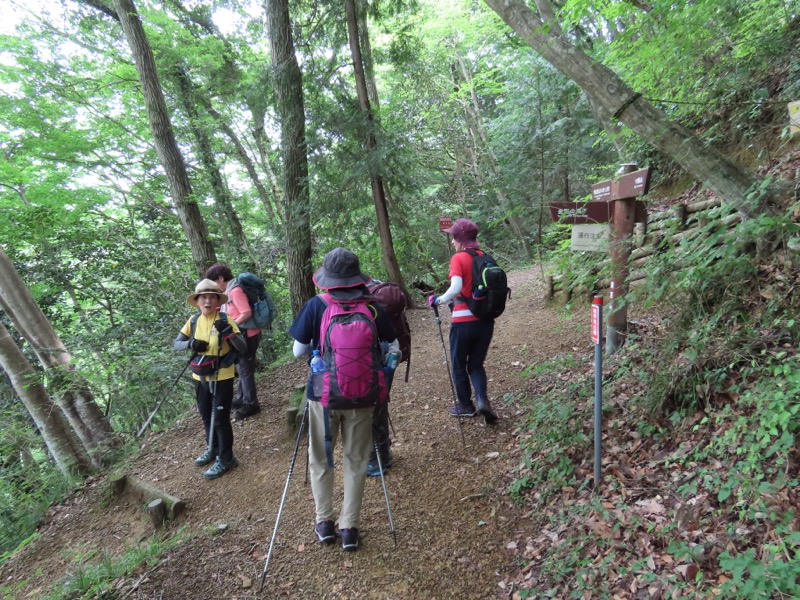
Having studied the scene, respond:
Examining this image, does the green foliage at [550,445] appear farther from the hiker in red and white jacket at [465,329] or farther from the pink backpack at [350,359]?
the pink backpack at [350,359]

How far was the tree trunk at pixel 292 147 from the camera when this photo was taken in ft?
26.3

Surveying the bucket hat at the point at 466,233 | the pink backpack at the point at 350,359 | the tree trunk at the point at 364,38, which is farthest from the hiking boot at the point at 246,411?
the tree trunk at the point at 364,38

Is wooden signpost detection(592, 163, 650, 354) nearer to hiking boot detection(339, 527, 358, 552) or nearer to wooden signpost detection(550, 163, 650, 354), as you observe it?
wooden signpost detection(550, 163, 650, 354)

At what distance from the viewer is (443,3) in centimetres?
1752

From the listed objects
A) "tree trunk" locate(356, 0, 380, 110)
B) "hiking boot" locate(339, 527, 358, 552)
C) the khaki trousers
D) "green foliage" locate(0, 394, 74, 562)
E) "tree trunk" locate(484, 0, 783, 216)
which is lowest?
"green foliage" locate(0, 394, 74, 562)

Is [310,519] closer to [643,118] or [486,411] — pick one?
[486,411]

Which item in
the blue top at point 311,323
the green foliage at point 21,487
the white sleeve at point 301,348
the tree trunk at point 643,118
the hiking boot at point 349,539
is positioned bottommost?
the green foliage at point 21,487

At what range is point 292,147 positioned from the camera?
8.38m

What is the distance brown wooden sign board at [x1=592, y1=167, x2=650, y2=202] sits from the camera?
160 inches

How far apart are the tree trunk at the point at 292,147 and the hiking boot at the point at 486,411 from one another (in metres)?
4.85

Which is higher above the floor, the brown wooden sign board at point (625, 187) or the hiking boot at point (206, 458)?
the brown wooden sign board at point (625, 187)

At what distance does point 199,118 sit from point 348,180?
6.44 meters

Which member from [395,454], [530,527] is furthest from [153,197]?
[530,527]

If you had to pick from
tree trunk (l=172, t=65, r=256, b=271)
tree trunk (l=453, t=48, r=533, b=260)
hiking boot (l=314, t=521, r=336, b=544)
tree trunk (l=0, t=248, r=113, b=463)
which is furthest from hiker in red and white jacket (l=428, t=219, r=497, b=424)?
tree trunk (l=453, t=48, r=533, b=260)
